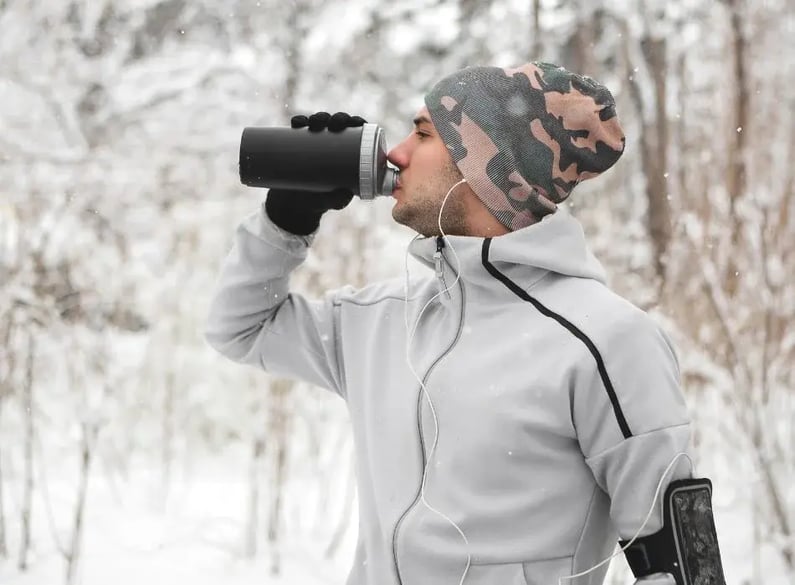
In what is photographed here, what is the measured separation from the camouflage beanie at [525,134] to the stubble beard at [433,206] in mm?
25

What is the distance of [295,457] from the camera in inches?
117

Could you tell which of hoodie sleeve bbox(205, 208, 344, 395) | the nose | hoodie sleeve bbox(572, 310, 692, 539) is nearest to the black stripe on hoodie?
hoodie sleeve bbox(572, 310, 692, 539)

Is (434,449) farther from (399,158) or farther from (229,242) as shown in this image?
(229,242)

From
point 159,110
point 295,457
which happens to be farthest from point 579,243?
point 159,110

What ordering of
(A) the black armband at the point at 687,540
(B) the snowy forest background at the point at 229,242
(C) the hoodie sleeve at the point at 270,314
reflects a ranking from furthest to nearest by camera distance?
(B) the snowy forest background at the point at 229,242 < (C) the hoodie sleeve at the point at 270,314 < (A) the black armband at the point at 687,540

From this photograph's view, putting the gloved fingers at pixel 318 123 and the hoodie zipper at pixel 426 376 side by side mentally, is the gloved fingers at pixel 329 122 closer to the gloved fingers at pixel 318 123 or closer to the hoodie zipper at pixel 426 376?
the gloved fingers at pixel 318 123

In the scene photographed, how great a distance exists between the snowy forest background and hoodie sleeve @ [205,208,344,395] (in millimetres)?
1158


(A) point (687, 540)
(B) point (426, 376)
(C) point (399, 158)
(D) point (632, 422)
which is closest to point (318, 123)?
(C) point (399, 158)

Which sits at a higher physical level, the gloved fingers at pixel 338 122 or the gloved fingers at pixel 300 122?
the gloved fingers at pixel 300 122

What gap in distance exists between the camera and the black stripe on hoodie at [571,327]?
0.80 m

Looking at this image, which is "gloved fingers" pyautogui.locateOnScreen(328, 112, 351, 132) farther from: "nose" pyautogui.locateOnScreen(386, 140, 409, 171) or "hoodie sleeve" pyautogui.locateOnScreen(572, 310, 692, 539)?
"hoodie sleeve" pyautogui.locateOnScreen(572, 310, 692, 539)

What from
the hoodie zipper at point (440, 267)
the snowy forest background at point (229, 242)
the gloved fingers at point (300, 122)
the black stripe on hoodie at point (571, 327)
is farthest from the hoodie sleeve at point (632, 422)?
the snowy forest background at point (229, 242)

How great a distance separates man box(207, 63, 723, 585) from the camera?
0.81m

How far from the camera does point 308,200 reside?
100 centimetres
